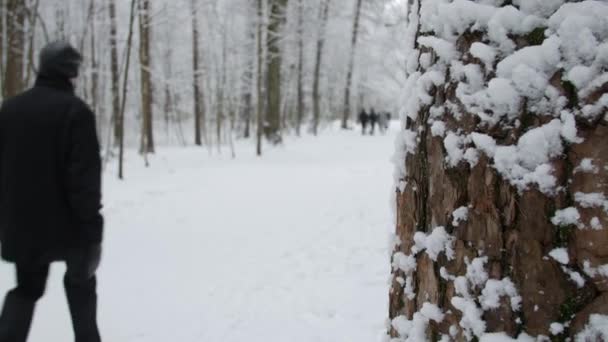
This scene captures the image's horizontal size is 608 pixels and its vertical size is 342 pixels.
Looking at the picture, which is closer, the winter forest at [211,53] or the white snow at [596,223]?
the white snow at [596,223]

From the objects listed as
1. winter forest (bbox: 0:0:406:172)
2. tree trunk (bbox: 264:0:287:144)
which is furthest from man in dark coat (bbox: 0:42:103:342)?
tree trunk (bbox: 264:0:287:144)

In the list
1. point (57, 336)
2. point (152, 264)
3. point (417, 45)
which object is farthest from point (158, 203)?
point (417, 45)

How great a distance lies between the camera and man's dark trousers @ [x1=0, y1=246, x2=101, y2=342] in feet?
7.35

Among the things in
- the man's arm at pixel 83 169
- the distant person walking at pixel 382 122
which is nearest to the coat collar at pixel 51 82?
the man's arm at pixel 83 169

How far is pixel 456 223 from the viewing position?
1082 mm

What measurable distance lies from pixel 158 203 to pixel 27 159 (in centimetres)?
574

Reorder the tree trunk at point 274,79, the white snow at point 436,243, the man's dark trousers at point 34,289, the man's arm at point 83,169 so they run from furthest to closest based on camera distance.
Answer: the tree trunk at point 274,79 < the man's dark trousers at point 34,289 < the man's arm at point 83,169 < the white snow at point 436,243

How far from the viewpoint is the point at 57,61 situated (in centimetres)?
221

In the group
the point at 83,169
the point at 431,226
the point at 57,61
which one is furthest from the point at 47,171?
the point at 431,226

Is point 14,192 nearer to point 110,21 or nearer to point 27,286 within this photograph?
point 27,286

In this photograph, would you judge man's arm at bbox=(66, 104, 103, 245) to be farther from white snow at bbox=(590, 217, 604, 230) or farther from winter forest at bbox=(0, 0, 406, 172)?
winter forest at bbox=(0, 0, 406, 172)

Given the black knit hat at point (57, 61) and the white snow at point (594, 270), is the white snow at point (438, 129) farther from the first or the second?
the black knit hat at point (57, 61)

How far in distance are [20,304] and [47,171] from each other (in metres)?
0.76

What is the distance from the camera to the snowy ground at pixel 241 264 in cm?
327
